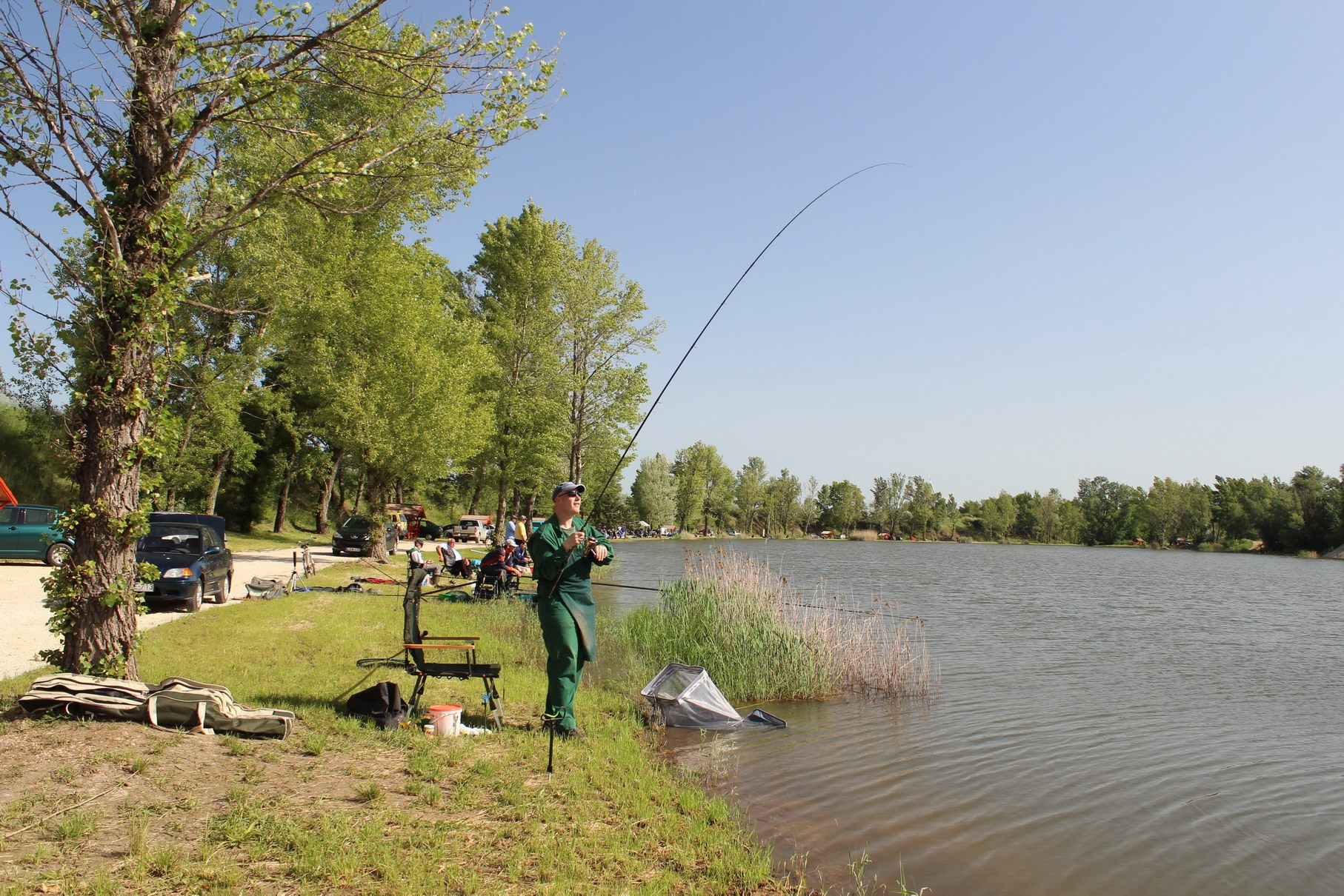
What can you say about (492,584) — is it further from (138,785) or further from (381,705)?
(138,785)

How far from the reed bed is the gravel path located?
637 centimetres

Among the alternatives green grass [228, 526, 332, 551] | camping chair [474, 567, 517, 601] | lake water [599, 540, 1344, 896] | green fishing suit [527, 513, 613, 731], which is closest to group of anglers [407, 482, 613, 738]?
green fishing suit [527, 513, 613, 731]

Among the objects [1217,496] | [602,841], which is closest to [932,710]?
[602,841]

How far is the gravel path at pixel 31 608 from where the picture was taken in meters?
8.70

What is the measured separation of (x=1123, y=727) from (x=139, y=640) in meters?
10.3

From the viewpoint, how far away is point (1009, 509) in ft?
360

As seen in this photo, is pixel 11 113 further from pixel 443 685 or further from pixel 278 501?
pixel 278 501

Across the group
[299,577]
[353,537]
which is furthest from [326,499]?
[299,577]

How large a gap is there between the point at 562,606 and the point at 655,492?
7497cm

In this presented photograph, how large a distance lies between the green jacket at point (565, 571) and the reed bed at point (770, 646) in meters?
4.43

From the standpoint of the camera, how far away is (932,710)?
33.9ft

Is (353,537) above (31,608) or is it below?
above

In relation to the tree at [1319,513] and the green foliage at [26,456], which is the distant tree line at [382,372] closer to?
the green foliage at [26,456]

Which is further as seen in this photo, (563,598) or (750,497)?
(750,497)
